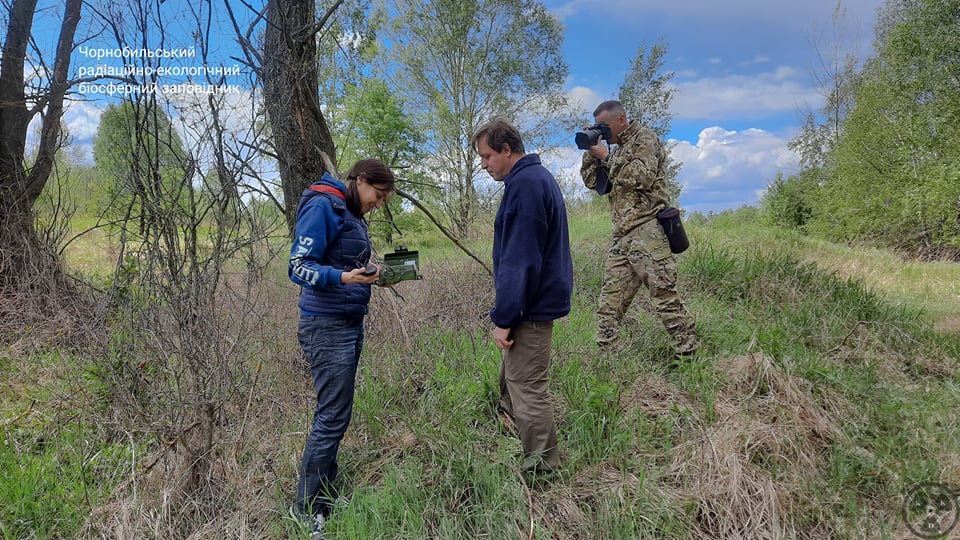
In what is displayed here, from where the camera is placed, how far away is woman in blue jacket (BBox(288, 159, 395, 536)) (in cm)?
214

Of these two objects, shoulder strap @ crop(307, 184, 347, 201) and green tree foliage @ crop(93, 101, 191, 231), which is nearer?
shoulder strap @ crop(307, 184, 347, 201)

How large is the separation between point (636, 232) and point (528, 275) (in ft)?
6.92

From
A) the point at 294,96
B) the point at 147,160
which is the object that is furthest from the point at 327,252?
the point at 294,96

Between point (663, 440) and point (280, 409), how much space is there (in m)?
2.55

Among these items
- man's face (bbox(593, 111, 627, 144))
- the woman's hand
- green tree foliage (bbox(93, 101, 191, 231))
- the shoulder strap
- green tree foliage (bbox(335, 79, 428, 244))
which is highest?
green tree foliage (bbox(335, 79, 428, 244))

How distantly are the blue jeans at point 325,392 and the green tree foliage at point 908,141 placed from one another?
649 inches

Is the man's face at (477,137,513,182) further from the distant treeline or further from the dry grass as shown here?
the distant treeline

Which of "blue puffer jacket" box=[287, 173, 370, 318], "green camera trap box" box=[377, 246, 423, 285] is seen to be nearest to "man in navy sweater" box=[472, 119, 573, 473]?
"green camera trap box" box=[377, 246, 423, 285]

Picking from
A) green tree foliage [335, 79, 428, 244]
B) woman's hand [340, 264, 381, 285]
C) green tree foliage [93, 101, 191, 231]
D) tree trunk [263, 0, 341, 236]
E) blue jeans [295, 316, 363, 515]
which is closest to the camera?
woman's hand [340, 264, 381, 285]

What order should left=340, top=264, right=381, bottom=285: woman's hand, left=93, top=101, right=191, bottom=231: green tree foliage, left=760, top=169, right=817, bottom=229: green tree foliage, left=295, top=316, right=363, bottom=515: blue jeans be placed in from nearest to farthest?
left=340, top=264, right=381, bottom=285: woman's hand
left=295, top=316, right=363, bottom=515: blue jeans
left=93, top=101, right=191, bottom=231: green tree foliage
left=760, top=169, right=817, bottom=229: green tree foliage

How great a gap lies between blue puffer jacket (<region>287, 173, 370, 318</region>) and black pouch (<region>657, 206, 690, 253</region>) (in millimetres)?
2678

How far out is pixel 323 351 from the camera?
2.21 metres

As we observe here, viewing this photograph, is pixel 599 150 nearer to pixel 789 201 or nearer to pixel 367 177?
pixel 367 177

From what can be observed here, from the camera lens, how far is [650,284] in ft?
12.7
